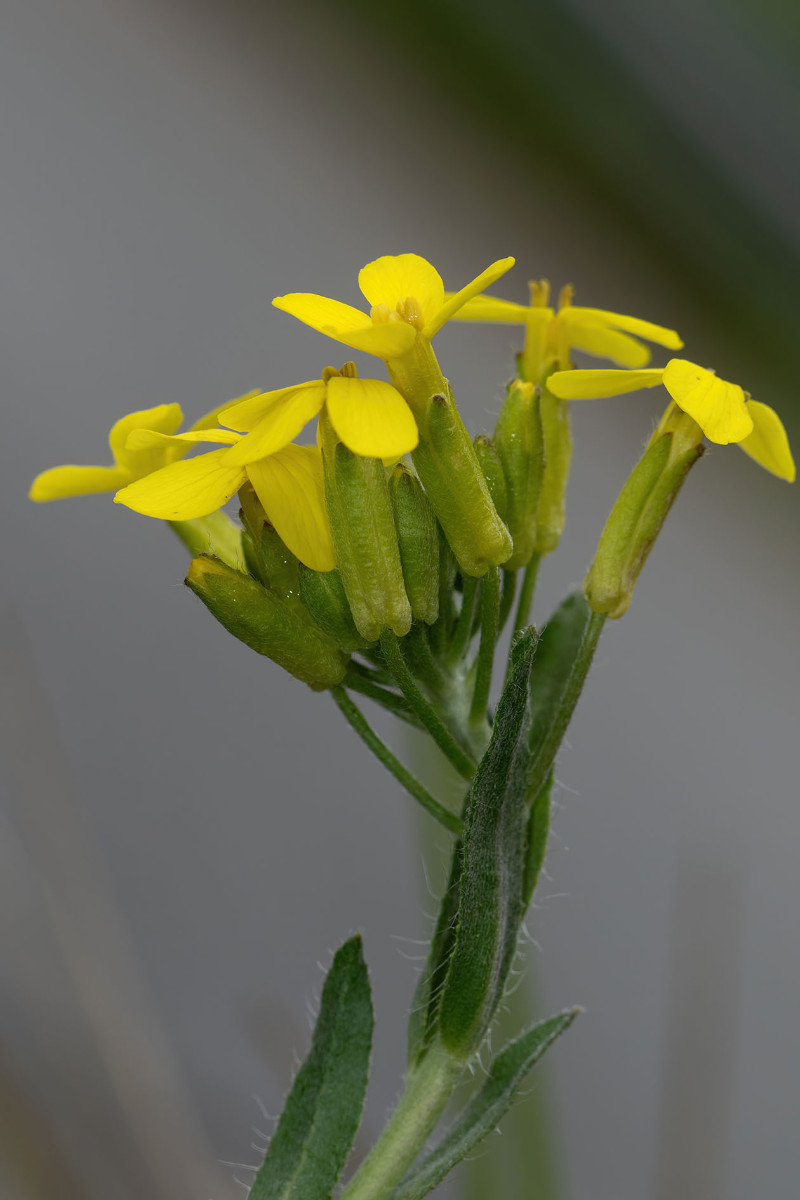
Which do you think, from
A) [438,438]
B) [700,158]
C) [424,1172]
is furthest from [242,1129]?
[700,158]

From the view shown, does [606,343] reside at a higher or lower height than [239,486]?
higher

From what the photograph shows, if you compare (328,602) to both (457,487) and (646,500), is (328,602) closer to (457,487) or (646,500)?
(457,487)

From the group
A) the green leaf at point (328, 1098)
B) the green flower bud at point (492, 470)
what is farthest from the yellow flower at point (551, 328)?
the green leaf at point (328, 1098)

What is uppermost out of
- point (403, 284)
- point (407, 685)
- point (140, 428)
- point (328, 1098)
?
point (403, 284)

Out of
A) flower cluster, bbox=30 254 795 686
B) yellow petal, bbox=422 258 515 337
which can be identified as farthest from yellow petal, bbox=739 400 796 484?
yellow petal, bbox=422 258 515 337

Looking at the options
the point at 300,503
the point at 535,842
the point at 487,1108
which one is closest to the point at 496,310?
the point at 300,503

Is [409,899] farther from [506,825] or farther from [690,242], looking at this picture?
[690,242]

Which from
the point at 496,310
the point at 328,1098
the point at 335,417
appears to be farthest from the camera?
the point at 496,310
